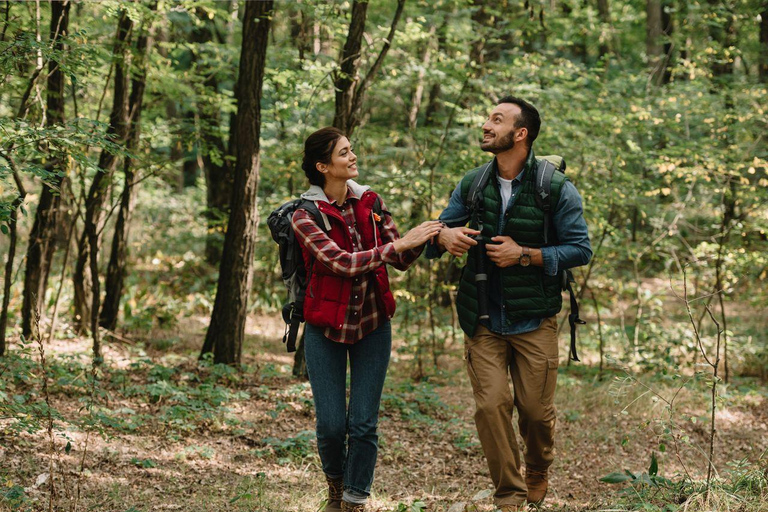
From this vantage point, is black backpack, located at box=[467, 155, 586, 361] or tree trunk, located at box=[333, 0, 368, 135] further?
tree trunk, located at box=[333, 0, 368, 135]

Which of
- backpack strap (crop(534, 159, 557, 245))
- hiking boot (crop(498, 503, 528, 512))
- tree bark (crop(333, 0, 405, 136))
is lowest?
hiking boot (crop(498, 503, 528, 512))

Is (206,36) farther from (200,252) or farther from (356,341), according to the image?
(356,341)

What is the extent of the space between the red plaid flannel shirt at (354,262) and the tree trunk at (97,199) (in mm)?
4457

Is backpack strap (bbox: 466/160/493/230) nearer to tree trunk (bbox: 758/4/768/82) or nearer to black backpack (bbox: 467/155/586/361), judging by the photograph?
black backpack (bbox: 467/155/586/361)

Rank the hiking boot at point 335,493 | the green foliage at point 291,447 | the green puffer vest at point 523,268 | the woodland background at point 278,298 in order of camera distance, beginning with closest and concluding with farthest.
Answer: the hiking boot at point 335,493
the green puffer vest at point 523,268
the woodland background at point 278,298
the green foliage at point 291,447

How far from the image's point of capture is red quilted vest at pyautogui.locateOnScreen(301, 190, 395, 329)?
3639 millimetres

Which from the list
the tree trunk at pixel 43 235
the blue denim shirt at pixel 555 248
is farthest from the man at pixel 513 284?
the tree trunk at pixel 43 235

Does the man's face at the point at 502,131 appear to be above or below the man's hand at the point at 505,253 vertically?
above

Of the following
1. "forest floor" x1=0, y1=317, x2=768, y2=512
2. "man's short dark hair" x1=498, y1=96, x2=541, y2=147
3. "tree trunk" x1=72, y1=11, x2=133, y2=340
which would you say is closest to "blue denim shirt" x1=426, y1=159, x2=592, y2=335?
"man's short dark hair" x1=498, y1=96, x2=541, y2=147

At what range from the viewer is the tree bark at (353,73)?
7.22m

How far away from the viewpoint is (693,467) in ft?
19.5

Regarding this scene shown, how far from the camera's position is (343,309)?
3639mm

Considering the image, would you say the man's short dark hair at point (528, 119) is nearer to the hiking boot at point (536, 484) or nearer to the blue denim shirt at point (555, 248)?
the blue denim shirt at point (555, 248)

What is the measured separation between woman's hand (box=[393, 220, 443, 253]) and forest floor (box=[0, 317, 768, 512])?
4.50ft
